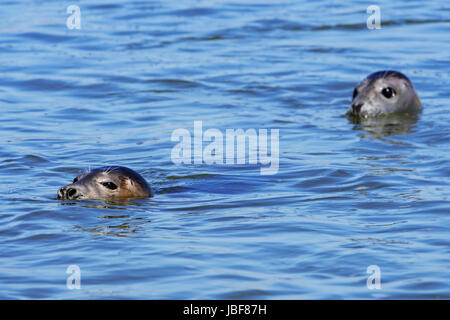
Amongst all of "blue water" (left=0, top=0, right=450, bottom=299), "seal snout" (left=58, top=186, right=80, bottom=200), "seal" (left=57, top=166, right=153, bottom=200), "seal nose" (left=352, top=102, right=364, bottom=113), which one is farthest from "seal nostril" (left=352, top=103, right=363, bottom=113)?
"seal snout" (left=58, top=186, right=80, bottom=200)

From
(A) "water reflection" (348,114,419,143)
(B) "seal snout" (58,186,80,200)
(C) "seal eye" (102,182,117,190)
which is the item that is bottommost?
(B) "seal snout" (58,186,80,200)

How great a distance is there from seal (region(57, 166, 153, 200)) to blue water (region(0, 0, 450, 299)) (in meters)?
0.10

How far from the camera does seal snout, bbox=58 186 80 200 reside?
858 cm

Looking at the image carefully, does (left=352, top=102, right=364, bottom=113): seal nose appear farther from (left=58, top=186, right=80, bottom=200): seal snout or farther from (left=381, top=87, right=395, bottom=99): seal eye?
(left=58, top=186, right=80, bottom=200): seal snout

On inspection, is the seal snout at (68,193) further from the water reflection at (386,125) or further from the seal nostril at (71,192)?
the water reflection at (386,125)

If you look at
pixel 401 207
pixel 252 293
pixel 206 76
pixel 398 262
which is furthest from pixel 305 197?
pixel 206 76

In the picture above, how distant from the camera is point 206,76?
14875 mm

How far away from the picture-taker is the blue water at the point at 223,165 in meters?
6.65

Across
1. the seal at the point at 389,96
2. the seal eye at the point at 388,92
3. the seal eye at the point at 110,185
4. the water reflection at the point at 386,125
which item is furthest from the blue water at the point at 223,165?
the seal eye at the point at 388,92

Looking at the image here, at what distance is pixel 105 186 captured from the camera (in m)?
8.69

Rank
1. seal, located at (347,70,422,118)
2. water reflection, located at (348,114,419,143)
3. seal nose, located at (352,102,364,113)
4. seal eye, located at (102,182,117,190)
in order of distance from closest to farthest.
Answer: seal eye, located at (102,182,117,190)
water reflection, located at (348,114,419,143)
seal nose, located at (352,102,364,113)
seal, located at (347,70,422,118)

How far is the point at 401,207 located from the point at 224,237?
5.30ft
